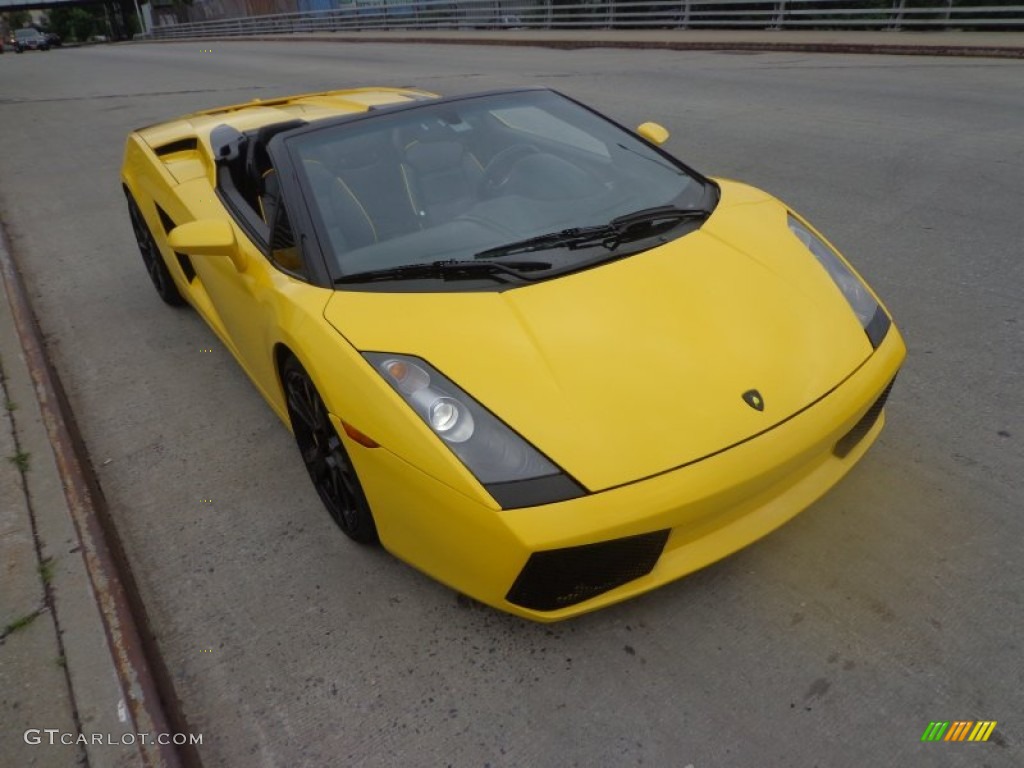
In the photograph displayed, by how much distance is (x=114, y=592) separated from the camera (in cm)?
233

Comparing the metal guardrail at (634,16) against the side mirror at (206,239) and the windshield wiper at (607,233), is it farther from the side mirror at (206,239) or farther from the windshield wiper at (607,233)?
the side mirror at (206,239)

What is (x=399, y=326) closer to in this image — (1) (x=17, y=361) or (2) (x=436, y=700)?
(2) (x=436, y=700)

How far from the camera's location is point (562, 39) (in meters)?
20.2

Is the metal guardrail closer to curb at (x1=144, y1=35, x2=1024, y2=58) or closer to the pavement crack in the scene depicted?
curb at (x1=144, y1=35, x2=1024, y2=58)

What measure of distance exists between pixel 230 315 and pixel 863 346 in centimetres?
242

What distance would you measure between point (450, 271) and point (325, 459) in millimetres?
761

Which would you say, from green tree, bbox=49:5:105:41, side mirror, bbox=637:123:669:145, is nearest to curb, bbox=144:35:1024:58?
side mirror, bbox=637:123:669:145

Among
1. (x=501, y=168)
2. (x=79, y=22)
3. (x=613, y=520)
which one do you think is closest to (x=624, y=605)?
(x=613, y=520)

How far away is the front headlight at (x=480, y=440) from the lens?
1790mm

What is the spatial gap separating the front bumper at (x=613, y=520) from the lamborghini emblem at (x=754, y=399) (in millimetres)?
71

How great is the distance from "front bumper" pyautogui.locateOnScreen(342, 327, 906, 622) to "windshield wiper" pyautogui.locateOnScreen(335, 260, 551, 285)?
57 cm

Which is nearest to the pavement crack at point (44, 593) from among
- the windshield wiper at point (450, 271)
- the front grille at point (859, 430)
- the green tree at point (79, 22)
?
the windshield wiper at point (450, 271)

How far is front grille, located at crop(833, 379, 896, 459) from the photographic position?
2168 millimetres

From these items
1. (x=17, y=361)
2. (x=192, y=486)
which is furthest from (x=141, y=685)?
(x=17, y=361)
